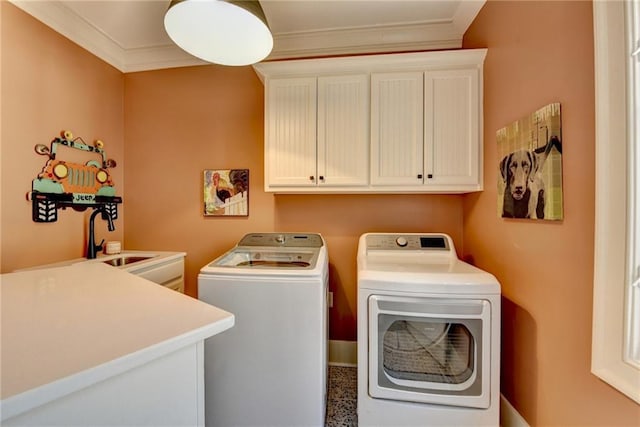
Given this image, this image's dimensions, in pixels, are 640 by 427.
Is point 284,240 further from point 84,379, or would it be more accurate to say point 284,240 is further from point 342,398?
point 84,379

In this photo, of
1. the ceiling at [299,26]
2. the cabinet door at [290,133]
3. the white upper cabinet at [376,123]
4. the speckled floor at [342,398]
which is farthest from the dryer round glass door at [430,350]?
the ceiling at [299,26]

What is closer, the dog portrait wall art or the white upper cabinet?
the dog portrait wall art

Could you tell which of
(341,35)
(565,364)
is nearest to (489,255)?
(565,364)

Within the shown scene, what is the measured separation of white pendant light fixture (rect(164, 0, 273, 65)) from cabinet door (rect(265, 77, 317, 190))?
50 centimetres

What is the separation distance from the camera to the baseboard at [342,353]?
227cm

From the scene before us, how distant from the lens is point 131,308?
2.59 feet

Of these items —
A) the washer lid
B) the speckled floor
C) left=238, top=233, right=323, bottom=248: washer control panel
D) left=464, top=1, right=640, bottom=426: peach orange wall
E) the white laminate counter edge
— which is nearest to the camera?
the white laminate counter edge

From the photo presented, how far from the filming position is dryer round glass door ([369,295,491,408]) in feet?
4.42

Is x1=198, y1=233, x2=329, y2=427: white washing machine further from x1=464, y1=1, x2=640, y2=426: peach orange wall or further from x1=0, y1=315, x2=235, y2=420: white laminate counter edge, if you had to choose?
x1=464, y1=1, x2=640, y2=426: peach orange wall

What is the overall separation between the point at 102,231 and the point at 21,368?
7.72ft

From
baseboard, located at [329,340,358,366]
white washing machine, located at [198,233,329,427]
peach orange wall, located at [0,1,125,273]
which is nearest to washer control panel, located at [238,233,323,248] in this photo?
white washing machine, located at [198,233,329,427]

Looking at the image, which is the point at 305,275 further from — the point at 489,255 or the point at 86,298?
the point at 489,255

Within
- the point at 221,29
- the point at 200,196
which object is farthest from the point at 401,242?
the point at 200,196

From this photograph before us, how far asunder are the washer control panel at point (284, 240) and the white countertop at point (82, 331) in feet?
3.59
